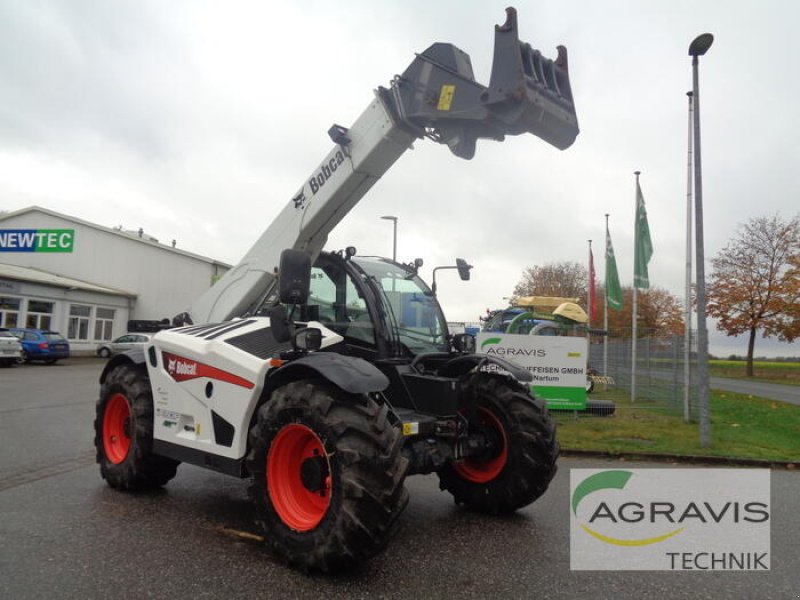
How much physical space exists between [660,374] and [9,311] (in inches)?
1231

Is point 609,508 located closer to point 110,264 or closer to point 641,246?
point 641,246

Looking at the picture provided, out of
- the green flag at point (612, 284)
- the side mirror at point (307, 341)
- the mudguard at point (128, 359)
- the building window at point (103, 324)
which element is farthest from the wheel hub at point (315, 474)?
the building window at point (103, 324)

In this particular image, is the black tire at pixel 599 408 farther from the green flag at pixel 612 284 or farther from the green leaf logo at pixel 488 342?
the green flag at pixel 612 284

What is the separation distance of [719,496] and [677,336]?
380 inches

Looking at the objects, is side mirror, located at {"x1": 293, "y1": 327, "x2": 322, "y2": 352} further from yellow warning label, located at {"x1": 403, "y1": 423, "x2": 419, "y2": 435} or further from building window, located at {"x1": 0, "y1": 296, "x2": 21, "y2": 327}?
building window, located at {"x1": 0, "y1": 296, "x2": 21, "y2": 327}

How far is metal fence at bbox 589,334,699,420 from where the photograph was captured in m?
14.5

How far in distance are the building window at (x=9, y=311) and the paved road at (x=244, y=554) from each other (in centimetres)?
2933

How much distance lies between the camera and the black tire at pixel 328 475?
405 cm

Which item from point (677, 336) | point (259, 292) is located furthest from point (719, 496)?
point (677, 336)

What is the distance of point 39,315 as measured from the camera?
3406 centimetres

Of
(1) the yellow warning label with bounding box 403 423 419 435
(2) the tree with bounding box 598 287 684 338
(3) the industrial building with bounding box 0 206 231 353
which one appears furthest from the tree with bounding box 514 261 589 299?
(1) the yellow warning label with bounding box 403 423 419 435

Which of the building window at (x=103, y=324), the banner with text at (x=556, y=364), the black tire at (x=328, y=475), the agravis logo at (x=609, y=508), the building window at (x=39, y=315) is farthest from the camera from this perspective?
the building window at (x=103, y=324)

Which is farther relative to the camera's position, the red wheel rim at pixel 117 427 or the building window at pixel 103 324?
the building window at pixel 103 324

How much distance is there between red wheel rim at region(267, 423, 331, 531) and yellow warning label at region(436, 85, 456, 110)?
10.4ft
